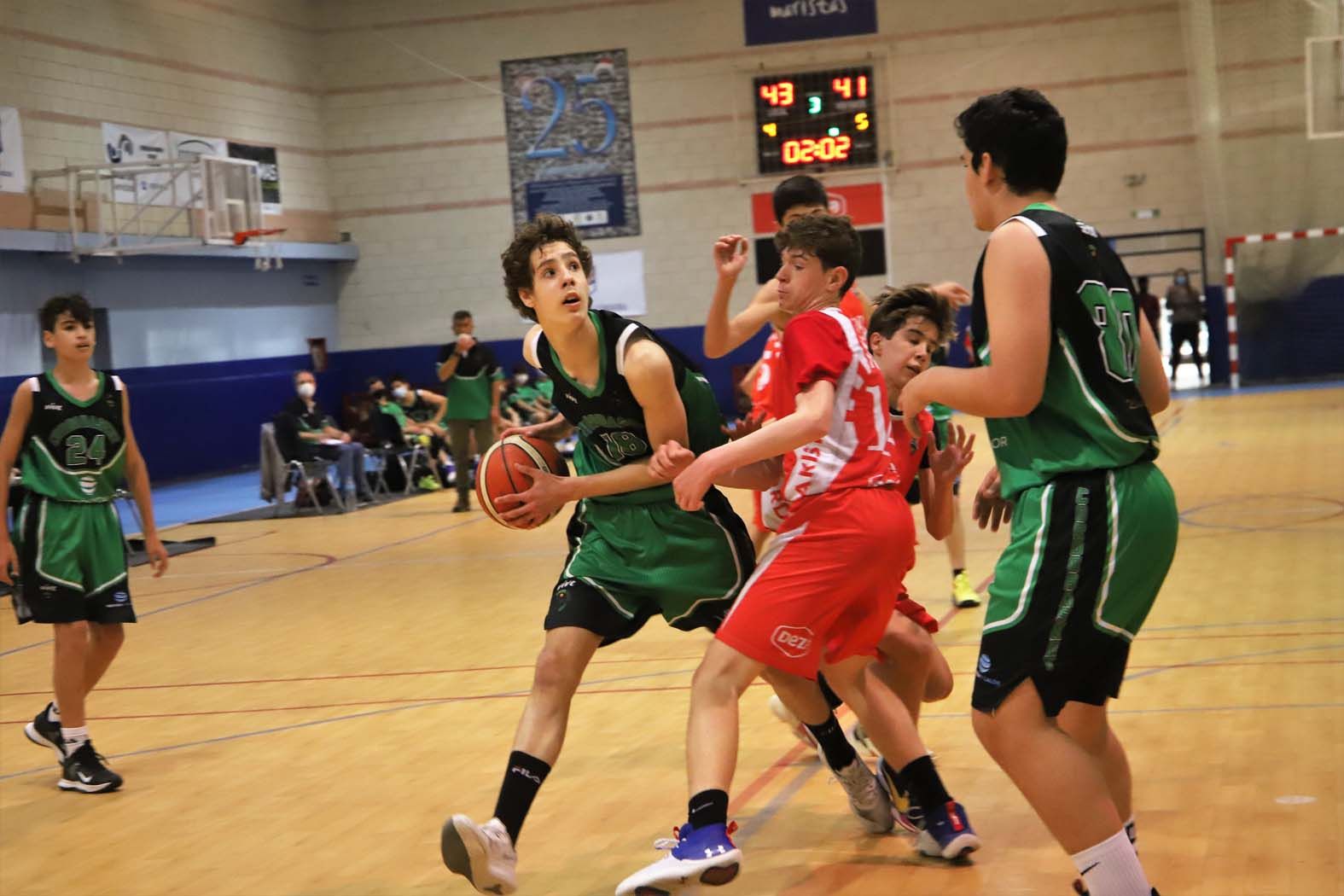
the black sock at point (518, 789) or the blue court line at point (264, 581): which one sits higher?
the black sock at point (518, 789)

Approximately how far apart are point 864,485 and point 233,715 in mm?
→ 3437

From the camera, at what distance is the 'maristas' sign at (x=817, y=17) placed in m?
20.5

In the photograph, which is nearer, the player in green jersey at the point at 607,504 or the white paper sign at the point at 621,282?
the player in green jersey at the point at 607,504

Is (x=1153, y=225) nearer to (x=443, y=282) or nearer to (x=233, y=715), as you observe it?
(x=443, y=282)

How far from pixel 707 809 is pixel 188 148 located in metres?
17.0

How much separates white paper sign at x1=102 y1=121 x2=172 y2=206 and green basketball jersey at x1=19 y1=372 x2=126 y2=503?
1231 centimetres

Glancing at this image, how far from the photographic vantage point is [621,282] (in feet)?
70.2

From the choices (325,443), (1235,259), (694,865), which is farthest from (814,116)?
(694,865)

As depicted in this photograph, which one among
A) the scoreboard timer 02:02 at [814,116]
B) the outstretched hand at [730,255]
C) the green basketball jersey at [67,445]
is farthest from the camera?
the scoreboard timer 02:02 at [814,116]

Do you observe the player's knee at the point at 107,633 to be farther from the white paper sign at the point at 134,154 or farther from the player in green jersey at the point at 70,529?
the white paper sign at the point at 134,154

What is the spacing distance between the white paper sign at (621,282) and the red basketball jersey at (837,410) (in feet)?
58.8

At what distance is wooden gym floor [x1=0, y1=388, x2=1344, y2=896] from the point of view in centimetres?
375

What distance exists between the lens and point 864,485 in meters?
3.46

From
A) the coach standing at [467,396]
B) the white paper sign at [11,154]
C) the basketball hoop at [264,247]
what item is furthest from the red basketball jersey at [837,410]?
the basketball hoop at [264,247]
